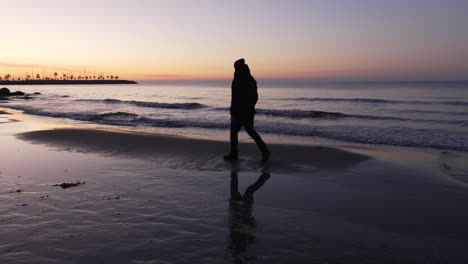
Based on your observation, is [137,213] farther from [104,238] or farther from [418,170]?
[418,170]

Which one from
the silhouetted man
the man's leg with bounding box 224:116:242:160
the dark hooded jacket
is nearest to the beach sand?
the man's leg with bounding box 224:116:242:160

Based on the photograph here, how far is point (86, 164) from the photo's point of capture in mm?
6922

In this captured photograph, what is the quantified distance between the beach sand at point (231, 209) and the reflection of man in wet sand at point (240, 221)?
14mm

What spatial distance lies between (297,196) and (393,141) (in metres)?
7.63

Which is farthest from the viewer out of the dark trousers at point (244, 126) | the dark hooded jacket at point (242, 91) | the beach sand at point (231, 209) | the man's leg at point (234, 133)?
the man's leg at point (234, 133)

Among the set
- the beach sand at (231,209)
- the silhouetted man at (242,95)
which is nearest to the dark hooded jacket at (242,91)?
the silhouetted man at (242,95)

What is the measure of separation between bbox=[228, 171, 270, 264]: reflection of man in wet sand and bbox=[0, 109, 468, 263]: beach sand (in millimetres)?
14

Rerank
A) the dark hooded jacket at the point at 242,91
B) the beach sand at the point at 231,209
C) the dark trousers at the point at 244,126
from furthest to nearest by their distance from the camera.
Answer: the dark trousers at the point at 244,126
the dark hooded jacket at the point at 242,91
the beach sand at the point at 231,209

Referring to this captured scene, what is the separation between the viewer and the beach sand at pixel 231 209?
119 inches

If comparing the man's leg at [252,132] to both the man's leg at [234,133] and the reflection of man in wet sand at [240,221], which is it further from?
the reflection of man in wet sand at [240,221]

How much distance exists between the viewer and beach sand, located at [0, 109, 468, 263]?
119 inches

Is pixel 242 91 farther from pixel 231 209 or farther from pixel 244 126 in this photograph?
pixel 231 209

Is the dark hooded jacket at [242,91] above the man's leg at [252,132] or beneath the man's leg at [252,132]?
above

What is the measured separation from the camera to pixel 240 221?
3770mm
